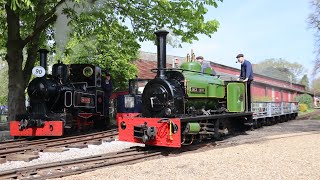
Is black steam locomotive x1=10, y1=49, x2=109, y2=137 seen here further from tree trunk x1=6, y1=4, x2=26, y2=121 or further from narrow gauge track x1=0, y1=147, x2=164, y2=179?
narrow gauge track x1=0, y1=147, x2=164, y2=179

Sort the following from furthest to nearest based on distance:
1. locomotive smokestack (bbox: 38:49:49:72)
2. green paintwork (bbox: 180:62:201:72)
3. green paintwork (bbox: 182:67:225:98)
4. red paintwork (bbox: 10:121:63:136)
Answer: locomotive smokestack (bbox: 38:49:49:72) < red paintwork (bbox: 10:121:63:136) < green paintwork (bbox: 180:62:201:72) < green paintwork (bbox: 182:67:225:98)

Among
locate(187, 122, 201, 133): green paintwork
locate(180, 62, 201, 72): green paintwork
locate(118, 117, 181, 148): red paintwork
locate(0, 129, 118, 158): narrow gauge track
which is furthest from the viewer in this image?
locate(180, 62, 201, 72): green paintwork

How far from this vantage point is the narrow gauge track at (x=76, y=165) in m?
6.28

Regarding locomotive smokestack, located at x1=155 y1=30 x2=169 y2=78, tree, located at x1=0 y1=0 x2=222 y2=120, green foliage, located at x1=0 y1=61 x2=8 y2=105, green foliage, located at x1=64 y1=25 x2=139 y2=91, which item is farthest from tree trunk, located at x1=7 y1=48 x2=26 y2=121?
green foliage, located at x1=0 y1=61 x2=8 y2=105

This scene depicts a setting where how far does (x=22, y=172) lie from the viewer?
639cm

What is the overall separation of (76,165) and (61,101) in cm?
623

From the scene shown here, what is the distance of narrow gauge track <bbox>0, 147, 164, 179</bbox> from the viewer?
20.6 ft

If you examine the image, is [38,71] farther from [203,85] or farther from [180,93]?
[203,85]

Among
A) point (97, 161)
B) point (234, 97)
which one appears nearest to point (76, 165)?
point (97, 161)

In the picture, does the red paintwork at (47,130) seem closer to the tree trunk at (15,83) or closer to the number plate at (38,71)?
the number plate at (38,71)

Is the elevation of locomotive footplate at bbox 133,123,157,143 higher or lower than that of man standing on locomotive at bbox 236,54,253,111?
lower

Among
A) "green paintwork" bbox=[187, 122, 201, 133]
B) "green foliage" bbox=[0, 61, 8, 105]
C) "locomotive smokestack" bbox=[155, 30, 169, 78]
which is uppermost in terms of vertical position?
"green foliage" bbox=[0, 61, 8, 105]

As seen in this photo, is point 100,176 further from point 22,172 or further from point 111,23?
point 111,23

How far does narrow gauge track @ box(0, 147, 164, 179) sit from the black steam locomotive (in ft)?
14.5
